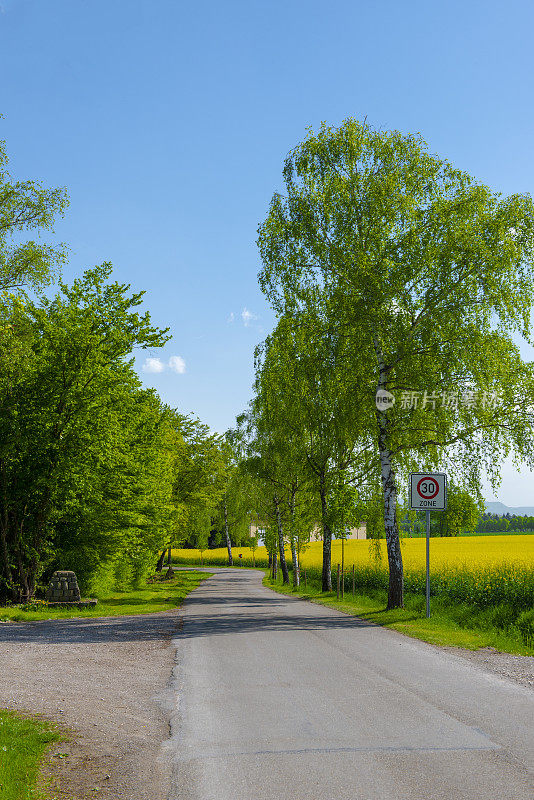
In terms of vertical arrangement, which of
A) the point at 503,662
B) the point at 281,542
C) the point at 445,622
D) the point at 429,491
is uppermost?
the point at 429,491

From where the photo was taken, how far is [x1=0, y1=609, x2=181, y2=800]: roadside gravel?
18.1ft

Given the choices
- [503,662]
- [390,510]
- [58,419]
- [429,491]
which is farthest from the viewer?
[58,419]

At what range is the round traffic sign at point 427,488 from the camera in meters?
18.0

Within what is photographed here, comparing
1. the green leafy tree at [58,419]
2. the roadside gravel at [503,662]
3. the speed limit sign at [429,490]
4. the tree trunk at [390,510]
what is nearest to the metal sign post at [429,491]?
the speed limit sign at [429,490]

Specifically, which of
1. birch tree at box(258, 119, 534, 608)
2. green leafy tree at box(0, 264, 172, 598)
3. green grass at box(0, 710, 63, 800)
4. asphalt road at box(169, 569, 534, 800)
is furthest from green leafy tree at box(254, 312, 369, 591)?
green grass at box(0, 710, 63, 800)

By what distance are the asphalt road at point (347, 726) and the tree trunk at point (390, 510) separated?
703 cm

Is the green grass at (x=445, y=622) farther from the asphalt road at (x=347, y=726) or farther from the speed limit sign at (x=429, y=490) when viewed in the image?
the speed limit sign at (x=429, y=490)

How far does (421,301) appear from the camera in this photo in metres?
20.2

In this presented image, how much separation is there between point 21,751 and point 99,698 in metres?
2.76

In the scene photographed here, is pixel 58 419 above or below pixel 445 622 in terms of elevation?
above

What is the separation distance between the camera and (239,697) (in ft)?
27.8

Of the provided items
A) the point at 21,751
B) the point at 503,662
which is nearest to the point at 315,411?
the point at 503,662

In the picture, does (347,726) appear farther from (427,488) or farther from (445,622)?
(427,488)

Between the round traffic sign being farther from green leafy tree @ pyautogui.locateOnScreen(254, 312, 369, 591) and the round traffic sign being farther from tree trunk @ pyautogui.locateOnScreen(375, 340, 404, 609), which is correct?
green leafy tree @ pyautogui.locateOnScreen(254, 312, 369, 591)
